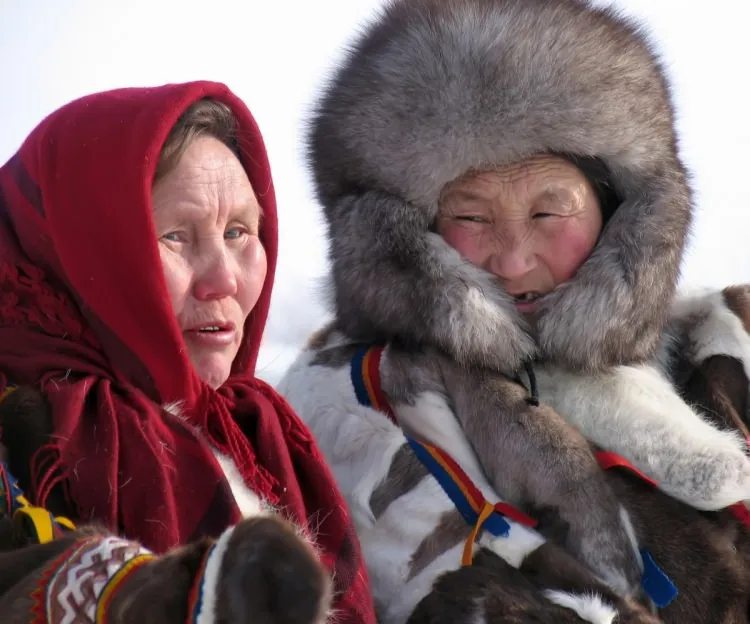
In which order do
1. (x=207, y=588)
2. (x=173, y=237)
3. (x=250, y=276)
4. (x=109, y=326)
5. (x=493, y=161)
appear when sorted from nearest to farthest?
(x=207, y=588) < (x=109, y=326) < (x=173, y=237) < (x=250, y=276) < (x=493, y=161)

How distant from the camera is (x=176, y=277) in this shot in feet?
5.20

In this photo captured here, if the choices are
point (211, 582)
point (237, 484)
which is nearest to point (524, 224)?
point (237, 484)

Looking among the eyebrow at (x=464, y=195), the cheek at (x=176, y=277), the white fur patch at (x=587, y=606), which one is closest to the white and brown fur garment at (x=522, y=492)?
the white fur patch at (x=587, y=606)

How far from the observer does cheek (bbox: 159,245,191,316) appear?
61.9 inches

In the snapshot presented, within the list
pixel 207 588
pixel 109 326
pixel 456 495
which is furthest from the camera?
pixel 456 495

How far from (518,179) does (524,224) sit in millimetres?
109

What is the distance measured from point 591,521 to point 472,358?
1.45 ft

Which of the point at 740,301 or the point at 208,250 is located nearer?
the point at 208,250

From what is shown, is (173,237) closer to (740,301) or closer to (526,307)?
(526,307)

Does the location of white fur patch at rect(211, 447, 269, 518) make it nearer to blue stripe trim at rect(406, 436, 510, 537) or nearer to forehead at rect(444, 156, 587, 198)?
blue stripe trim at rect(406, 436, 510, 537)

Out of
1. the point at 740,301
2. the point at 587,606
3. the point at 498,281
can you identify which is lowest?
the point at 587,606

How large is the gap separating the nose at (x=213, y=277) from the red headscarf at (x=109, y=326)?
14cm

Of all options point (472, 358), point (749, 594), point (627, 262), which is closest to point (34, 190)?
point (472, 358)

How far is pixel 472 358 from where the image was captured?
209cm
